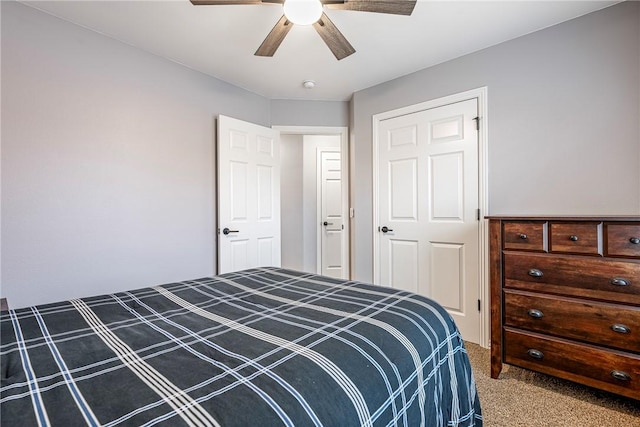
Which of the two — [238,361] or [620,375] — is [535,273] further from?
[238,361]

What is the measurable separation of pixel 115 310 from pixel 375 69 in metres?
2.70

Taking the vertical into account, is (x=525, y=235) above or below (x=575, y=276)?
above

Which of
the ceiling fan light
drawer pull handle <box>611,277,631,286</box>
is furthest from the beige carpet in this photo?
the ceiling fan light

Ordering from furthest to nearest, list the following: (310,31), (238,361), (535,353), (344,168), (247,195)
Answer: (344,168) → (247,195) → (310,31) → (535,353) → (238,361)

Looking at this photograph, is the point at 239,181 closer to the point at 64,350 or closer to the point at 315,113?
the point at 315,113

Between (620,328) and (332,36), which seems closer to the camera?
(620,328)

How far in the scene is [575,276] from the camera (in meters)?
1.63

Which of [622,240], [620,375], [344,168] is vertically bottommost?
[620,375]

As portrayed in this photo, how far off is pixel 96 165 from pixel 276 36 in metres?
1.58

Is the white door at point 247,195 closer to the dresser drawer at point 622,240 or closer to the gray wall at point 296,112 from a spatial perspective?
the gray wall at point 296,112

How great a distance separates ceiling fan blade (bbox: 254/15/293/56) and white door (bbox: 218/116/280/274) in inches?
44.5

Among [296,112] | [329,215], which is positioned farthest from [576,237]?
[329,215]

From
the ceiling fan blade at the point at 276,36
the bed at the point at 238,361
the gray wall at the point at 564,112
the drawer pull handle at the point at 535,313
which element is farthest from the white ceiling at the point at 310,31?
the drawer pull handle at the point at 535,313

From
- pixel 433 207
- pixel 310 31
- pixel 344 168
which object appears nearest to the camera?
pixel 310 31
